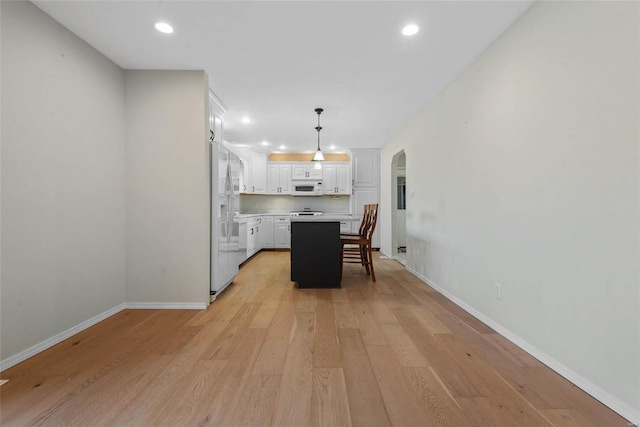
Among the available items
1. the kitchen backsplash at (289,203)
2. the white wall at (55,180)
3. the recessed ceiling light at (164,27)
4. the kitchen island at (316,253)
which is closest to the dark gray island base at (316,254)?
the kitchen island at (316,253)

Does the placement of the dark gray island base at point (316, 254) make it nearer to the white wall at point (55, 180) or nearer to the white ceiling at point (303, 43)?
the white ceiling at point (303, 43)

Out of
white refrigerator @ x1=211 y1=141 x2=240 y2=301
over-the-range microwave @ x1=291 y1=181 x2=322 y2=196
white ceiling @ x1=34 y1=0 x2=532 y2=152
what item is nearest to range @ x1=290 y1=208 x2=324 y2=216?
over-the-range microwave @ x1=291 y1=181 x2=322 y2=196

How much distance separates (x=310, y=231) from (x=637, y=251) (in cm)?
269

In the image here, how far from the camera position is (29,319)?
73.1 inches

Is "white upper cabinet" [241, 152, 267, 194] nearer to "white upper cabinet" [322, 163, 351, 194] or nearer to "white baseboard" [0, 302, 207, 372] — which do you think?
"white upper cabinet" [322, 163, 351, 194]

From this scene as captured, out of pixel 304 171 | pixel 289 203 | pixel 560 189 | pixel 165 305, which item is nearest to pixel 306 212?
pixel 289 203

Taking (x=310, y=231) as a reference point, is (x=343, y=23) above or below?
above

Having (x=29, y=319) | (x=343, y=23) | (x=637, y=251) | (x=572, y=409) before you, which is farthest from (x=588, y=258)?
(x=29, y=319)

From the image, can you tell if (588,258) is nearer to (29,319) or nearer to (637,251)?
(637,251)

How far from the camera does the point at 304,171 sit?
259 inches

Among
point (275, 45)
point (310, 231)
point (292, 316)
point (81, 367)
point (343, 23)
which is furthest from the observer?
point (310, 231)

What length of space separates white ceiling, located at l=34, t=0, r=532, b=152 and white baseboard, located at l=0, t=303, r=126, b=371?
2.41m

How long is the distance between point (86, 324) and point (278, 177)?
15.7ft

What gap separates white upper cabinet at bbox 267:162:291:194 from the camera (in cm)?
658
